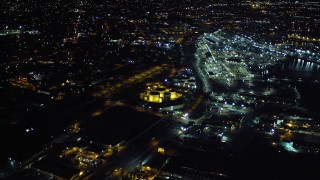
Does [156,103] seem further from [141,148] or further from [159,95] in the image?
[141,148]

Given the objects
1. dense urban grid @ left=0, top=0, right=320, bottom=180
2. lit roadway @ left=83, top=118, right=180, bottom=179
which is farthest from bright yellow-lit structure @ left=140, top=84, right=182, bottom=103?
lit roadway @ left=83, top=118, right=180, bottom=179

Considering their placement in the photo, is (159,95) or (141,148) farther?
(159,95)

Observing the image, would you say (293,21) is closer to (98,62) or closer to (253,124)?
(98,62)

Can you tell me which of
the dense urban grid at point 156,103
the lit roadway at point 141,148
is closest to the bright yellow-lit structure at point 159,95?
the dense urban grid at point 156,103

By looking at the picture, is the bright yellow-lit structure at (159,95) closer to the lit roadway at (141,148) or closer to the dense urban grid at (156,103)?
the dense urban grid at (156,103)

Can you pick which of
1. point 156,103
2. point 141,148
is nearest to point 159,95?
point 156,103

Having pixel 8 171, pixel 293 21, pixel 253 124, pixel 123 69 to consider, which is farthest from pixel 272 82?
pixel 293 21

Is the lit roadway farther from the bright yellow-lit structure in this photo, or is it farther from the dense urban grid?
the bright yellow-lit structure

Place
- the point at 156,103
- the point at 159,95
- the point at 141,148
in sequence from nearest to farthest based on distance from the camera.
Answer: the point at 141,148 < the point at 156,103 < the point at 159,95
